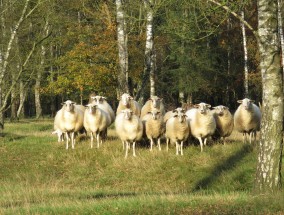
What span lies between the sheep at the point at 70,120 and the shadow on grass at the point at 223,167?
662cm

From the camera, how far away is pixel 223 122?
67.1 ft

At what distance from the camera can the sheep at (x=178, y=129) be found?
754 inches

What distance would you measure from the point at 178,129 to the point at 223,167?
2808 millimetres

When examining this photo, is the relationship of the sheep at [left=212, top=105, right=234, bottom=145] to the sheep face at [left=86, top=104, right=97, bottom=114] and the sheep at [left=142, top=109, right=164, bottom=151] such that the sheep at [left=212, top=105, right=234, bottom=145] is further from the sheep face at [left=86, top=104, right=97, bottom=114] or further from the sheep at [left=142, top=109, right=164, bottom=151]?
the sheep face at [left=86, top=104, right=97, bottom=114]

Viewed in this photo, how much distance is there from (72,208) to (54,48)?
42577 millimetres

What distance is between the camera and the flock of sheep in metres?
19.4

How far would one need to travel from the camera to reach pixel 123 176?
57.4 feet

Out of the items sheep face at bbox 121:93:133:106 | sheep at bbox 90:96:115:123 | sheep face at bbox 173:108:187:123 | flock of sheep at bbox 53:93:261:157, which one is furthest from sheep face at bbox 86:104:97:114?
sheep face at bbox 173:108:187:123

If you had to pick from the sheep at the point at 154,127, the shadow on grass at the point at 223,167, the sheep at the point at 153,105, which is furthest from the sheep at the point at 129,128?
the shadow on grass at the point at 223,167

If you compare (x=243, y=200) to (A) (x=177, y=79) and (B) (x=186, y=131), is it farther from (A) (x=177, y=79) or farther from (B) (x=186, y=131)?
(A) (x=177, y=79)

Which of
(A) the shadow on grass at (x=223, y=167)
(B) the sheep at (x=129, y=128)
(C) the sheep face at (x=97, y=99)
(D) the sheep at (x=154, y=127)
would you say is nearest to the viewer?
(A) the shadow on grass at (x=223, y=167)

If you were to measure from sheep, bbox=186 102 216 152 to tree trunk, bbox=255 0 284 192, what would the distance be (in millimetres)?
7556

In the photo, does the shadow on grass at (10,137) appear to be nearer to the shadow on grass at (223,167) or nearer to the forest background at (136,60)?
the shadow on grass at (223,167)

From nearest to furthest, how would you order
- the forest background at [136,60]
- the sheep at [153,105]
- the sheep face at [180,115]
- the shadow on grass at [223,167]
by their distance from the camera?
1. the shadow on grass at [223,167]
2. the sheep face at [180,115]
3. the sheep at [153,105]
4. the forest background at [136,60]
